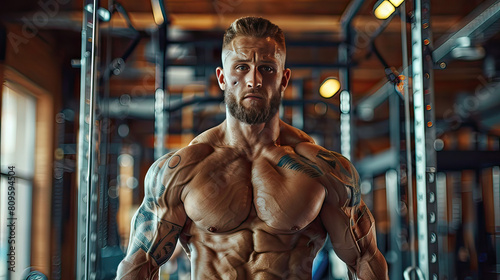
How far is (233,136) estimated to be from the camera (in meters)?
1.26

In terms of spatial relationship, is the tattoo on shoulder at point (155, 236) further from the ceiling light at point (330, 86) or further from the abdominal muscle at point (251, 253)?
the ceiling light at point (330, 86)

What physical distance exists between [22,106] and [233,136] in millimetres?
1364

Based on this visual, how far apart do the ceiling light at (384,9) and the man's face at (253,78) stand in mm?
800

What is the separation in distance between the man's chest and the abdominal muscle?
0.02m

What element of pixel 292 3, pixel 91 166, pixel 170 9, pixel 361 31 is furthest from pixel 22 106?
pixel 361 31

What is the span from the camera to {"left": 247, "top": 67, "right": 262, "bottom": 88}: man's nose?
116 centimetres

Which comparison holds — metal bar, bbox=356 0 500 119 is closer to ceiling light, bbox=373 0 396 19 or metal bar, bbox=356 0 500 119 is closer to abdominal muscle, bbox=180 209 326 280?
ceiling light, bbox=373 0 396 19

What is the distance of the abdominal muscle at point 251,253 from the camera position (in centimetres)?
116

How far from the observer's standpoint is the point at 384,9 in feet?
6.12

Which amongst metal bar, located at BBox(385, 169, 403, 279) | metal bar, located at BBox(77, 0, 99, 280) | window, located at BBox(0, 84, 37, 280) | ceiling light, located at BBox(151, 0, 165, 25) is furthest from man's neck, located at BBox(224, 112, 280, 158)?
metal bar, located at BBox(385, 169, 403, 279)

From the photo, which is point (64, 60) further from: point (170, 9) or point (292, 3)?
point (292, 3)

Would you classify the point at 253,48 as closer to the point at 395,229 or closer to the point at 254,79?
the point at 254,79

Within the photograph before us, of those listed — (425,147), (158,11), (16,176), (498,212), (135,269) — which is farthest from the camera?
(498,212)

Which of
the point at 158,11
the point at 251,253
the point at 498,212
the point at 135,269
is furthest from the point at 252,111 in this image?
the point at 498,212
